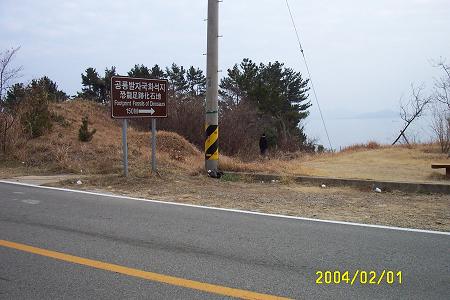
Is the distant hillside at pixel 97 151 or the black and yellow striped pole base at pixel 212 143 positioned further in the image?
the distant hillside at pixel 97 151

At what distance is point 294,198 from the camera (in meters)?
9.76

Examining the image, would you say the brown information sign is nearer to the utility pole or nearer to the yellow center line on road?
the utility pole

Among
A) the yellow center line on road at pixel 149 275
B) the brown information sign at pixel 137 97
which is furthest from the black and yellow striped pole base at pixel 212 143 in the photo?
the yellow center line on road at pixel 149 275

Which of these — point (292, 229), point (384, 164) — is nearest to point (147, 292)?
point (292, 229)

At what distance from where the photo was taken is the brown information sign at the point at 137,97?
11773 mm

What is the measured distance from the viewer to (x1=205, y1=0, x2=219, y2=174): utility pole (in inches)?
512

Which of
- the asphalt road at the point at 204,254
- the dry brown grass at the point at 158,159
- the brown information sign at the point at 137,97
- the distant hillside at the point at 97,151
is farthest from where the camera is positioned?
the distant hillside at the point at 97,151

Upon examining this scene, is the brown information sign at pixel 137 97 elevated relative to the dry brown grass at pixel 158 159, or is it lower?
elevated

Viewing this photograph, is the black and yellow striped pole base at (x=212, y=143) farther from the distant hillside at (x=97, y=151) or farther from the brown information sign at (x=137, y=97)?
the brown information sign at (x=137, y=97)
